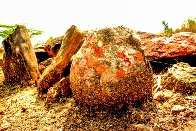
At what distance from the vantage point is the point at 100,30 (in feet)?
12.3

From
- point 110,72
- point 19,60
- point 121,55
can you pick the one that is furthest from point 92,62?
point 19,60

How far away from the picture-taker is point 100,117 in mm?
3436

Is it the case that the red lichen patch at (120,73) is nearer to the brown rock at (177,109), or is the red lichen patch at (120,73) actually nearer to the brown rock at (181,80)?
the brown rock at (177,109)

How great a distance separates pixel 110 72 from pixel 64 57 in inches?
50.7

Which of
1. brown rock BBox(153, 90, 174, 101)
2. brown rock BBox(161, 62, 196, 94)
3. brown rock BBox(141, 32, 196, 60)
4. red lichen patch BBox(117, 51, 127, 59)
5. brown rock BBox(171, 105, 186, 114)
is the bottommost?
brown rock BBox(171, 105, 186, 114)

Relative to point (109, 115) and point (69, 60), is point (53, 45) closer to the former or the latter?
point (69, 60)

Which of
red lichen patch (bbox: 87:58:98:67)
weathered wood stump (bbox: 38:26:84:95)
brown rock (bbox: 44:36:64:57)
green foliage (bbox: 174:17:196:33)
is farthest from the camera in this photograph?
green foliage (bbox: 174:17:196:33)

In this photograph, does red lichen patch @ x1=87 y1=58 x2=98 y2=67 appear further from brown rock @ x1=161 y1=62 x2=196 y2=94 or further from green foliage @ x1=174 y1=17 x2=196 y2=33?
green foliage @ x1=174 y1=17 x2=196 y2=33

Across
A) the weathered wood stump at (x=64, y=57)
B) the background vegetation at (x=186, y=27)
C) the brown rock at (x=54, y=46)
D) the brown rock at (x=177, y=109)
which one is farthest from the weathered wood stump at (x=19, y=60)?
the background vegetation at (x=186, y=27)

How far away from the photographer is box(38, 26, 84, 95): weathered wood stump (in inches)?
177

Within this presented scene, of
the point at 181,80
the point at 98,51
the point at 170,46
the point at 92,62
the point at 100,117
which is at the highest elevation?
the point at 98,51

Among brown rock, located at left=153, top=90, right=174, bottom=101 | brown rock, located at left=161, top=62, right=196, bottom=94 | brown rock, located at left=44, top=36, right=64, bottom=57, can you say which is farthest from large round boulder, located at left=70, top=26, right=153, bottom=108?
brown rock, located at left=44, top=36, right=64, bottom=57

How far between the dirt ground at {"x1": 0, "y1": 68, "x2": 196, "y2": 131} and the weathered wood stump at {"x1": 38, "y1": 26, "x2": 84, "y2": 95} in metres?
0.38

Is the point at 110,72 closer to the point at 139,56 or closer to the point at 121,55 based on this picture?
the point at 121,55
